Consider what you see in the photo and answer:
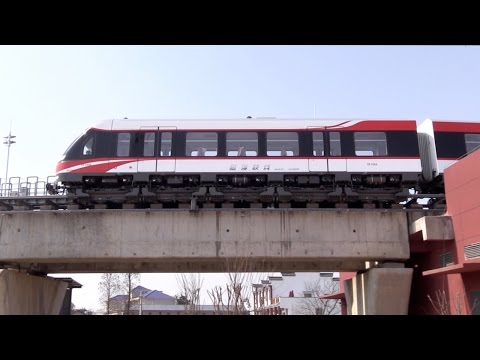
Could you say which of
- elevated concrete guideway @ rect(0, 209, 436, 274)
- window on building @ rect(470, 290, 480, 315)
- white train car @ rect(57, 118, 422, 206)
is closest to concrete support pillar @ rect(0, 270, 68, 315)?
elevated concrete guideway @ rect(0, 209, 436, 274)

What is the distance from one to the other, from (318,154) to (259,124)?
8.11 ft

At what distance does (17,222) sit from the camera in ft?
56.1

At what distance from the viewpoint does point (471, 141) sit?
1938 cm

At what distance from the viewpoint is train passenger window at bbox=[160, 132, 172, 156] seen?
19109mm

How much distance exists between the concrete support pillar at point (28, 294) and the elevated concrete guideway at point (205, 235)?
62.7 inches

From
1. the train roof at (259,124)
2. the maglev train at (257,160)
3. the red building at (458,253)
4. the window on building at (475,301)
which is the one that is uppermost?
the train roof at (259,124)

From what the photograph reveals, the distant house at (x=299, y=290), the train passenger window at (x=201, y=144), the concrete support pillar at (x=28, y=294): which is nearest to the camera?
the concrete support pillar at (x=28, y=294)

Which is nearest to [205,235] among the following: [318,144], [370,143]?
[318,144]

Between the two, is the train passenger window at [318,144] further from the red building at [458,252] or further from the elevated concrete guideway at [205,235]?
the red building at [458,252]

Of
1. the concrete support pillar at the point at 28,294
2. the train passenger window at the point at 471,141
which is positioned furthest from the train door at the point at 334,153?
the concrete support pillar at the point at 28,294

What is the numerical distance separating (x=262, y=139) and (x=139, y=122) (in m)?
4.66

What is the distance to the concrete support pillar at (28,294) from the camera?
18125 millimetres

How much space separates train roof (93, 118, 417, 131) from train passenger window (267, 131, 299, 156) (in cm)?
26
